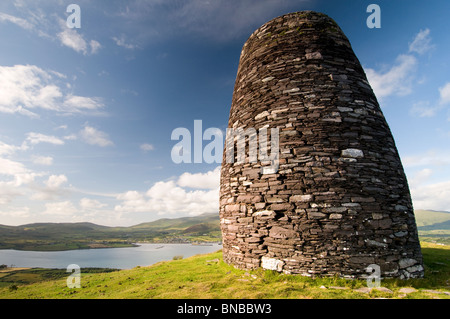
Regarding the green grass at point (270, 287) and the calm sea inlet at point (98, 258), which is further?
the calm sea inlet at point (98, 258)

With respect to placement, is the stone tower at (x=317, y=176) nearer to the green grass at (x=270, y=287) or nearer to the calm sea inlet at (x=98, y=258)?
the green grass at (x=270, y=287)

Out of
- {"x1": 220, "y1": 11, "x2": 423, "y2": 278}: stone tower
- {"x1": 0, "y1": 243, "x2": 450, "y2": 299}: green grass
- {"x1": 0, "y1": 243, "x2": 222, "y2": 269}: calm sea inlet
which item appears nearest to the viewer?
{"x1": 0, "y1": 243, "x2": 450, "y2": 299}: green grass

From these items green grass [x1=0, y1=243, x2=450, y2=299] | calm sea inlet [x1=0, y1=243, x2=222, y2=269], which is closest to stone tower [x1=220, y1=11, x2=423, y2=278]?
green grass [x1=0, y1=243, x2=450, y2=299]

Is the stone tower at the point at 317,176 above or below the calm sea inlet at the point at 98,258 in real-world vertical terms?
above

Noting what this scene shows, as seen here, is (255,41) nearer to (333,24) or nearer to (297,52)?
(297,52)

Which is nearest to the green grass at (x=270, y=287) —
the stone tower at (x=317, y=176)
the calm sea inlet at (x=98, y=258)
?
the stone tower at (x=317, y=176)

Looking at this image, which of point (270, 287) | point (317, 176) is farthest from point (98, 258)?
point (317, 176)

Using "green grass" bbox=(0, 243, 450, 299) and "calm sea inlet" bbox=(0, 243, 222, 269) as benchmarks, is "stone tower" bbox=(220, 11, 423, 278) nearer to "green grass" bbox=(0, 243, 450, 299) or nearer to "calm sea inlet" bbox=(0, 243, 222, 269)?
"green grass" bbox=(0, 243, 450, 299)

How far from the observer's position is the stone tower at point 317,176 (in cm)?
544

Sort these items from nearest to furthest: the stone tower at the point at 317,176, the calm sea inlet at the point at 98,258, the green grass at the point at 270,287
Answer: the green grass at the point at 270,287, the stone tower at the point at 317,176, the calm sea inlet at the point at 98,258

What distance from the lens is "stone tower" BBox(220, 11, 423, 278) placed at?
544 centimetres

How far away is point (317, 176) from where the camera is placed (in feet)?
19.2

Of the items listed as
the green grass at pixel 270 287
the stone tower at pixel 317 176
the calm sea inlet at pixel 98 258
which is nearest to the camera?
the green grass at pixel 270 287

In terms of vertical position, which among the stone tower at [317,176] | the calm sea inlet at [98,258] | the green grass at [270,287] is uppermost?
the stone tower at [317,176]
